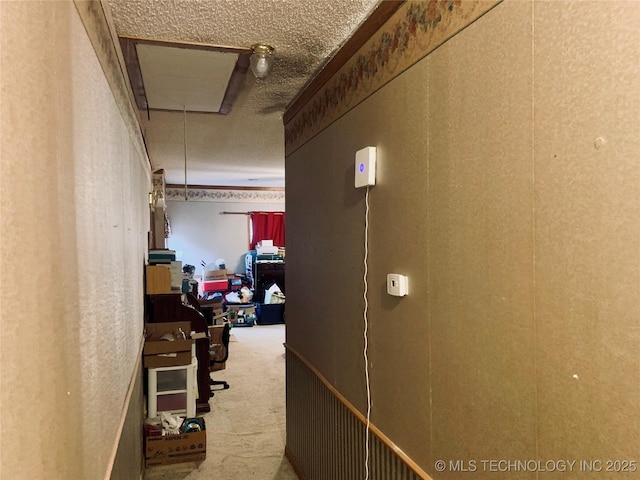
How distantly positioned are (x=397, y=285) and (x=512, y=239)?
Answer: 521mm

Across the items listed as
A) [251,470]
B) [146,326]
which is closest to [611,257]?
[251,470]

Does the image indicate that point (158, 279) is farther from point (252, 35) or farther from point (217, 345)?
point (252, 35)

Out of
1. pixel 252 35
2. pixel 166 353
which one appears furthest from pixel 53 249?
pixel 166 353

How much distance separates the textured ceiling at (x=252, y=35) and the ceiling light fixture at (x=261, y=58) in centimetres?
3

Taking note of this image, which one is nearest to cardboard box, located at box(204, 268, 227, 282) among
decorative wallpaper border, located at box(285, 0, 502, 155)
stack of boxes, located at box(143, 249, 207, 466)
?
stack of boxes, located at box(143, 249, 207, 466)

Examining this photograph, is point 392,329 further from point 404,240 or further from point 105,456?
point 105,456

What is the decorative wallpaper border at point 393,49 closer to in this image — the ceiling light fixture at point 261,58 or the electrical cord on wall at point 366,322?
the ceiling light fixture at point 261,58

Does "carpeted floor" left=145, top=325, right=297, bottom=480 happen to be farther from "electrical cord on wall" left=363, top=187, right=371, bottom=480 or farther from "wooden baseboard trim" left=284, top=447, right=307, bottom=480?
"electrical cord on wall" left=363, top=187, right=371, bottom=480

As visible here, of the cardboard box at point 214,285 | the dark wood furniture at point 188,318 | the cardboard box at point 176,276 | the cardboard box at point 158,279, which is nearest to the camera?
the cardboard box at point 158,279

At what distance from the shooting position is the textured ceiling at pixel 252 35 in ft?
5.49

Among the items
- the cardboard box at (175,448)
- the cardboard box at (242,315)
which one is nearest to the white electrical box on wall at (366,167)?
the cardboard box at (175,448)

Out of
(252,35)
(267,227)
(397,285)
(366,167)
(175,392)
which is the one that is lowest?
(175,392)

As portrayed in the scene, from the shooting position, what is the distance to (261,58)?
204cm

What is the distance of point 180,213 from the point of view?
8.12 metres
